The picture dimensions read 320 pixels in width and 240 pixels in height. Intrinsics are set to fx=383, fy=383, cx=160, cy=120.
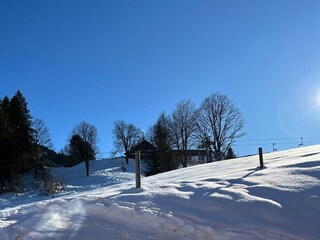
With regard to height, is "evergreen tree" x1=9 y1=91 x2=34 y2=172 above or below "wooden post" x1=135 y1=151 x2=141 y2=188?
above

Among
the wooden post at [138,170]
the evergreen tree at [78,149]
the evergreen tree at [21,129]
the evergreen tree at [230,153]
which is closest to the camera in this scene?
the wooden post at [138,170]

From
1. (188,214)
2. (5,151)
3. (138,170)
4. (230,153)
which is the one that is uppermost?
(5,151)

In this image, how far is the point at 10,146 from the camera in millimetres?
41344

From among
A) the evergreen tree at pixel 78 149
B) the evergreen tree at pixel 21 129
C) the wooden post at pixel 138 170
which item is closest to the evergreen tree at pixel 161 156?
the evergreen tree at pixel 21 129

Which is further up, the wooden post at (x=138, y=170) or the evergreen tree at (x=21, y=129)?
the evergreen tree at (x=21, y=129)

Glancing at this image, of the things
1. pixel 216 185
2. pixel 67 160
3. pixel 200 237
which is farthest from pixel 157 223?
pixel 67 160

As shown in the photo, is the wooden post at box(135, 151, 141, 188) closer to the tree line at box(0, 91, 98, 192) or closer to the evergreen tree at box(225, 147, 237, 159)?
the tree line at box(0, 91, 98, 192)

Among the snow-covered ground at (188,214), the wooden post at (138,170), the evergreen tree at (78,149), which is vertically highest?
the evergreen tree at (78,149)

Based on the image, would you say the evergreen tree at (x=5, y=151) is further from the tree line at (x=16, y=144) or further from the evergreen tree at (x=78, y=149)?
the evergreen tree at (x=78, y=149)

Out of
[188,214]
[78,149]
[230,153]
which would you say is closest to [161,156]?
[230,153]

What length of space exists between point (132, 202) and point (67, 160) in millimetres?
76372

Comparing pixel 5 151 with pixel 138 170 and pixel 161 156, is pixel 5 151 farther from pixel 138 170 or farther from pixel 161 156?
pixel 138 170

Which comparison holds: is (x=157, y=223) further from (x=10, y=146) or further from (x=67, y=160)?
(x=67, y=160)

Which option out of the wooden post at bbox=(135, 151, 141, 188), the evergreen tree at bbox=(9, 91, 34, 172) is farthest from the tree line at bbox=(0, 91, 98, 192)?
the wooden post at bbox=(135, 151, 141, 188)
